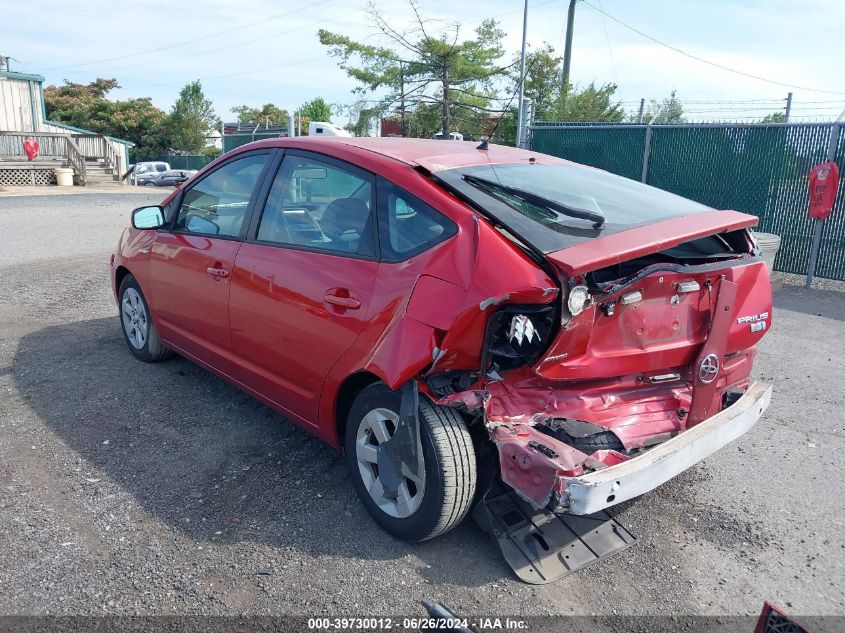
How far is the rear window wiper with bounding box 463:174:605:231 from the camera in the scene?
116 inches

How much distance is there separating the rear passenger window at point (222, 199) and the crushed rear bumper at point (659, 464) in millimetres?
2463

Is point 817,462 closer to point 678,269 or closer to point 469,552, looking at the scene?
point 678,269

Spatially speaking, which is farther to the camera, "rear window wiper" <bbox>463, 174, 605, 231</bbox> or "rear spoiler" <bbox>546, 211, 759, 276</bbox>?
Answer: "rear window wiper" <bbox>463, 174, 605, 231</bbox>

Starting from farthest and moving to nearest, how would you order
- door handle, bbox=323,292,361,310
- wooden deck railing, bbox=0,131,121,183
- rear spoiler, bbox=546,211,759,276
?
wooden deck railing, bbox=0,131,121,183, door handle, bbox=323,292,361,310, rear spoiler, bbox=546,211,759,276

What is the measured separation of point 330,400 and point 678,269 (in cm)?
171

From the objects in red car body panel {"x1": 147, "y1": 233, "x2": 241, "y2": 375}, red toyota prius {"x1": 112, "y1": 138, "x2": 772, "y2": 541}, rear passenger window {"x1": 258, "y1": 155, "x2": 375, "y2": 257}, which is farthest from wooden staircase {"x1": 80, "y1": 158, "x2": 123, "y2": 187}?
red toyota prius {"x1": 112, "y1": 138, "x2": 772, "y2": 541}

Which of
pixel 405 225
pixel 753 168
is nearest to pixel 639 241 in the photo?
pixel 405 225

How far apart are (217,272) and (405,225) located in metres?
1.45

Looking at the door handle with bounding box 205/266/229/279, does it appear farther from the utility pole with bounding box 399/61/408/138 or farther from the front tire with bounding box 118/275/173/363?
the utility pole with bounding box 399/61/408/138

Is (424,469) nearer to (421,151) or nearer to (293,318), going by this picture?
(293,318)

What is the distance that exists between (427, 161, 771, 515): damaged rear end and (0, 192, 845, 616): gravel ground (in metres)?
0.49

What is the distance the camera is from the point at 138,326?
5219mm

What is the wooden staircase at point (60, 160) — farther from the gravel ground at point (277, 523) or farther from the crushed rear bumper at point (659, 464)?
the crushed rear bumper at point (659, 464)

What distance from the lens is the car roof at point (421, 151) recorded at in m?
3.36
